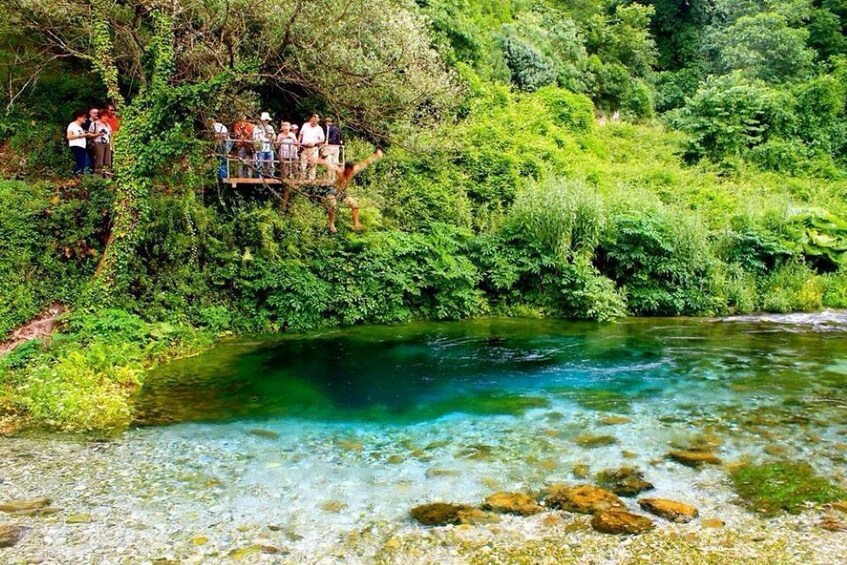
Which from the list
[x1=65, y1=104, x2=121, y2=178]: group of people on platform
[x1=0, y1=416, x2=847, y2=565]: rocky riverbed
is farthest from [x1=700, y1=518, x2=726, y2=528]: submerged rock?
[x1=65, y1=104, x2=121, y2=178]: group of people on platform

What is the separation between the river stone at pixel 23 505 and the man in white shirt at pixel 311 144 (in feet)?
30.9

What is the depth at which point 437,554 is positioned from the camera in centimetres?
585

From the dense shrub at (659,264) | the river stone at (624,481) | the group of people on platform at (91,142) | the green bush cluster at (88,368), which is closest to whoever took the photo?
the river stone at (624,481)

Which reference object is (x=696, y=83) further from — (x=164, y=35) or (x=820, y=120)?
(x=164, y=35)

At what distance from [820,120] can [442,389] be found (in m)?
26.7

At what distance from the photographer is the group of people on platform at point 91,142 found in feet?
49.3

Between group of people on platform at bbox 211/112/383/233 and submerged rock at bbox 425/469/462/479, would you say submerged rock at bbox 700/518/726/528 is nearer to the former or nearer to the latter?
submerged rock at bbox 425/469/462/479

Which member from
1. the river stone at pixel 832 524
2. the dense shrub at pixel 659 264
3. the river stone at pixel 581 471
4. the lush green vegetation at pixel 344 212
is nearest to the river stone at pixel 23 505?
the lush green vegetation at pixel 344 212

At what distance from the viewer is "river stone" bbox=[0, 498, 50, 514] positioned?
6509mm

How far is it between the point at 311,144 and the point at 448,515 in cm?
1060

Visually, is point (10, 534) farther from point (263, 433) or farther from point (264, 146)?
point (264, 146)

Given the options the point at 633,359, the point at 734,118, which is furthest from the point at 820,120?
the point at 633,359

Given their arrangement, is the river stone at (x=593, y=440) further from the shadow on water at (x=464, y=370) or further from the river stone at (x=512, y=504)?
the river stone at (x=512, y=504)

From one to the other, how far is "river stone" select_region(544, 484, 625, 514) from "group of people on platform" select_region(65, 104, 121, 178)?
39.3ft
